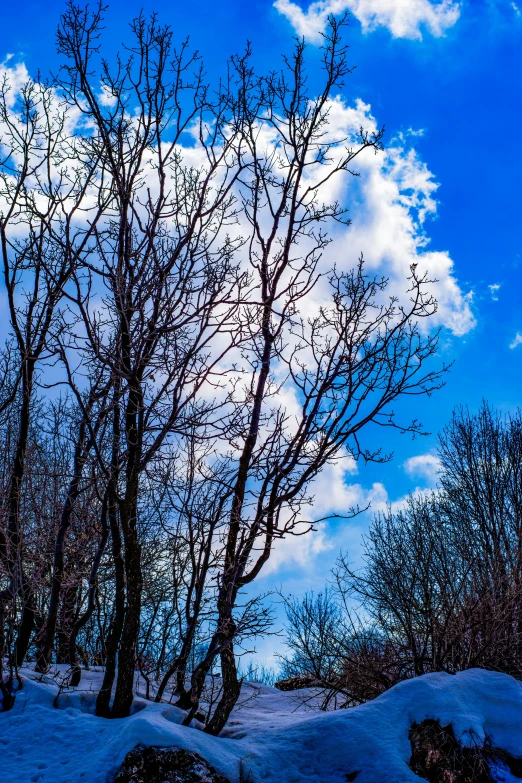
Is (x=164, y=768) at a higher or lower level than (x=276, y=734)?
lower

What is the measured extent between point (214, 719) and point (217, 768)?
98 cm

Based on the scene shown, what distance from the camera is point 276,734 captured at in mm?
6234

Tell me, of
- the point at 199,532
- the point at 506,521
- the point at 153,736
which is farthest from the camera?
the point at 506,521

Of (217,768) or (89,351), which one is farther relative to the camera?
(89,351)

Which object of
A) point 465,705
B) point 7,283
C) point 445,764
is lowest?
point 445,764

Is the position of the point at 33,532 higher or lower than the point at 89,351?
lower

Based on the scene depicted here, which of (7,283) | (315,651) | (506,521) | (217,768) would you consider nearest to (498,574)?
(315,651)

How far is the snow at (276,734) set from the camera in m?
5.38

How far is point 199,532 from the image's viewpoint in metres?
6.95

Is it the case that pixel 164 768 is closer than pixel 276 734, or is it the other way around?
pixel 164 768

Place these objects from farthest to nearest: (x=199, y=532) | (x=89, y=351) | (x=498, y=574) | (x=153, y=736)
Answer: (x=498, y=574), (x=199, y=532), (x=89, y=351), (x=153, y=736)

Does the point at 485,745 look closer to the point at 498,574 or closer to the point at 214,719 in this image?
the point at 214,719

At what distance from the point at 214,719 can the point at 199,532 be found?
73.1 inches

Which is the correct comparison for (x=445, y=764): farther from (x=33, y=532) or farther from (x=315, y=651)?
(x=33, y=532)
